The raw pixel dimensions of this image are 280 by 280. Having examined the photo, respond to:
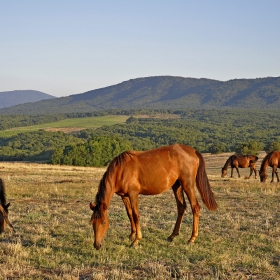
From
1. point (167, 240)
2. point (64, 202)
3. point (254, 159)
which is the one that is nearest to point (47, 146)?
point (254, 159)

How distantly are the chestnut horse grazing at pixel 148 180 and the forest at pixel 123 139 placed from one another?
173ft

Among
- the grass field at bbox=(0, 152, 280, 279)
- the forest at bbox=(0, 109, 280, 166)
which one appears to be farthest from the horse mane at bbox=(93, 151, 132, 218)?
the forest at bbox=(0, 109, 280, 166)

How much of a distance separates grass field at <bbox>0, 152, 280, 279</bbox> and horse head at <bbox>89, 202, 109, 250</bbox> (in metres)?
0.21

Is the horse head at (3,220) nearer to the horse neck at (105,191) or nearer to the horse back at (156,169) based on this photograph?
the horse neck at (105,191)

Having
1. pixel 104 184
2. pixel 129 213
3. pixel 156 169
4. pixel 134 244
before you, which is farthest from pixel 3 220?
pixel 156 169

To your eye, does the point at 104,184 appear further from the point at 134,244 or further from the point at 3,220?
the point at 3,220

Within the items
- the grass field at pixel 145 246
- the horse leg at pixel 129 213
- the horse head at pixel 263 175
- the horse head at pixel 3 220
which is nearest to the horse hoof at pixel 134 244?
the grass field at pixel 145 246

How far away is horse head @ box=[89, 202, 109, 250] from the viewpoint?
7375 mm

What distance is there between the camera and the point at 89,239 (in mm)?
8242

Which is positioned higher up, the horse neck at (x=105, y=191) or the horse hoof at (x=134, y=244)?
the horse neck at (x=105, y=191)

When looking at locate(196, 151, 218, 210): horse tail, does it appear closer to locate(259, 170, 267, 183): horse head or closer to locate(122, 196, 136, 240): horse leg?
locate(122, 196, 136, 240): horse leg

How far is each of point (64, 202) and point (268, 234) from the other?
7.25m

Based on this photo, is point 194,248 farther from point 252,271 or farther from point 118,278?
point 118,278

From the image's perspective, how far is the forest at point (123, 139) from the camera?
209 ft
